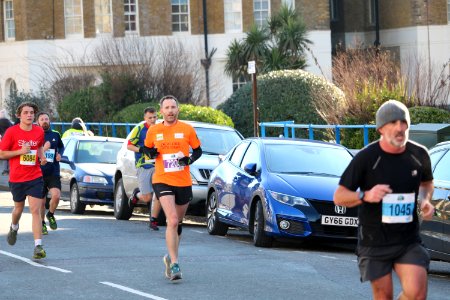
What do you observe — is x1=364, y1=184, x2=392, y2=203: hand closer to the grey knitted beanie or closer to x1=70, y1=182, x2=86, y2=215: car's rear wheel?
the grey knitted beanie

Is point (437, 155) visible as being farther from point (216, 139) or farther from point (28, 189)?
point (216, 139)

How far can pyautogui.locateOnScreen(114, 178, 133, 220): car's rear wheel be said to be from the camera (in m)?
22.9

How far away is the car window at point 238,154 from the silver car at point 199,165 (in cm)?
196

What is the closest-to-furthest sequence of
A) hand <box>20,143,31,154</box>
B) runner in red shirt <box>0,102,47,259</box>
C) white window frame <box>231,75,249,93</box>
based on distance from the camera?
hand <box>20,143,31,154</box>
runner in red shirt <box>0,102,47,259</box>
white window frame <box>231,75,249,93</box>

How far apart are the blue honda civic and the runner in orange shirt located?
2.74 metres

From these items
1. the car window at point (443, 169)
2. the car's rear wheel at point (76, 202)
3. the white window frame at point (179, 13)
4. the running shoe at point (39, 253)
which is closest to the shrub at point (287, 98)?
the car's rear wheel at point (76, 202)

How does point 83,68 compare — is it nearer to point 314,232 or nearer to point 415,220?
point 314,232

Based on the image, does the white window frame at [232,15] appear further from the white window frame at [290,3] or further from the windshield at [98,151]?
the windshield at [98,151]

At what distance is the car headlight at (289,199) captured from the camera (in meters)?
16.6

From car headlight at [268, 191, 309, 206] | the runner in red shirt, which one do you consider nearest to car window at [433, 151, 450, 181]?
car headlight at [268, 191, 309, 206]

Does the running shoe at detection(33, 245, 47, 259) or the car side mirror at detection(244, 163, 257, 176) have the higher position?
the car side mirror at detection(244, 163, 257, 176)

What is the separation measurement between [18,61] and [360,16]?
15.8 meters

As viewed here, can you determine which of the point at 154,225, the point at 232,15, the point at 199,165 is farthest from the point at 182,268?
the point at 232,15

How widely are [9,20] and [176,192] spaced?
145 ft
